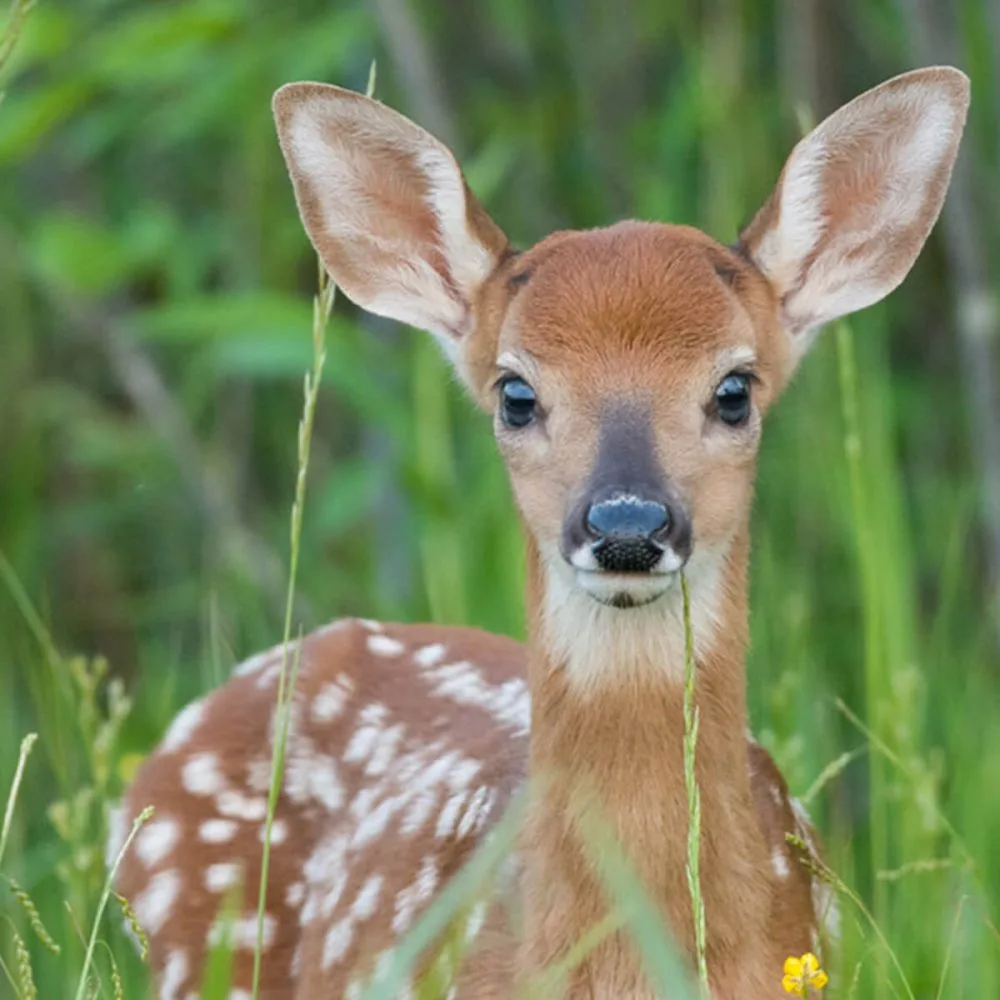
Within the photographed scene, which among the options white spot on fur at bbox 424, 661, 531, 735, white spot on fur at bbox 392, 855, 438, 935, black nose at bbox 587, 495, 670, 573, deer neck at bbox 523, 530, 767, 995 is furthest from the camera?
white spot on fur at bbox 424, 661, 531, 735

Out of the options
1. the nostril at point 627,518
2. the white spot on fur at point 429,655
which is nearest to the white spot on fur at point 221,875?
the white spot on fur at point 429,655

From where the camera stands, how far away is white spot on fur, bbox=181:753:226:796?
14.5 feet

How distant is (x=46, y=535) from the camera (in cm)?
698

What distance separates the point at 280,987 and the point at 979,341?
2193 mm

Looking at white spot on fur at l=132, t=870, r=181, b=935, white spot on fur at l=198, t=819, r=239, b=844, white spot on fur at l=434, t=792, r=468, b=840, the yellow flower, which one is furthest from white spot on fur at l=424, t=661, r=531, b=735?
the yellow flower

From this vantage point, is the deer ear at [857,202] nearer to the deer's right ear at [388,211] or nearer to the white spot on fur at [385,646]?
the deer's right ear at [388,211]

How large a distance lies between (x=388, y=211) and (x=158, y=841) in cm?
123

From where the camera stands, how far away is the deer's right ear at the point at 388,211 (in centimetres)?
381

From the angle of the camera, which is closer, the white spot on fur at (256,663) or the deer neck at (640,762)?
the deer neck at (640,762)

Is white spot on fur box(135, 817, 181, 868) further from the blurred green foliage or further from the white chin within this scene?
the white chin

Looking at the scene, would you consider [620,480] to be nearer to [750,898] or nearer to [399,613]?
[750,898]

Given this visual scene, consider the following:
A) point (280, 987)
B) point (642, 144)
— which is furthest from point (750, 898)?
point (642, 144)

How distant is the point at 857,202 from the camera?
390 centimetres

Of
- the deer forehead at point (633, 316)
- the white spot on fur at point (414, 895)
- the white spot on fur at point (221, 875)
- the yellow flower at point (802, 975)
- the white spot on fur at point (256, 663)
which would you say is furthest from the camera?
the white spot on fur at point (256, 663)
